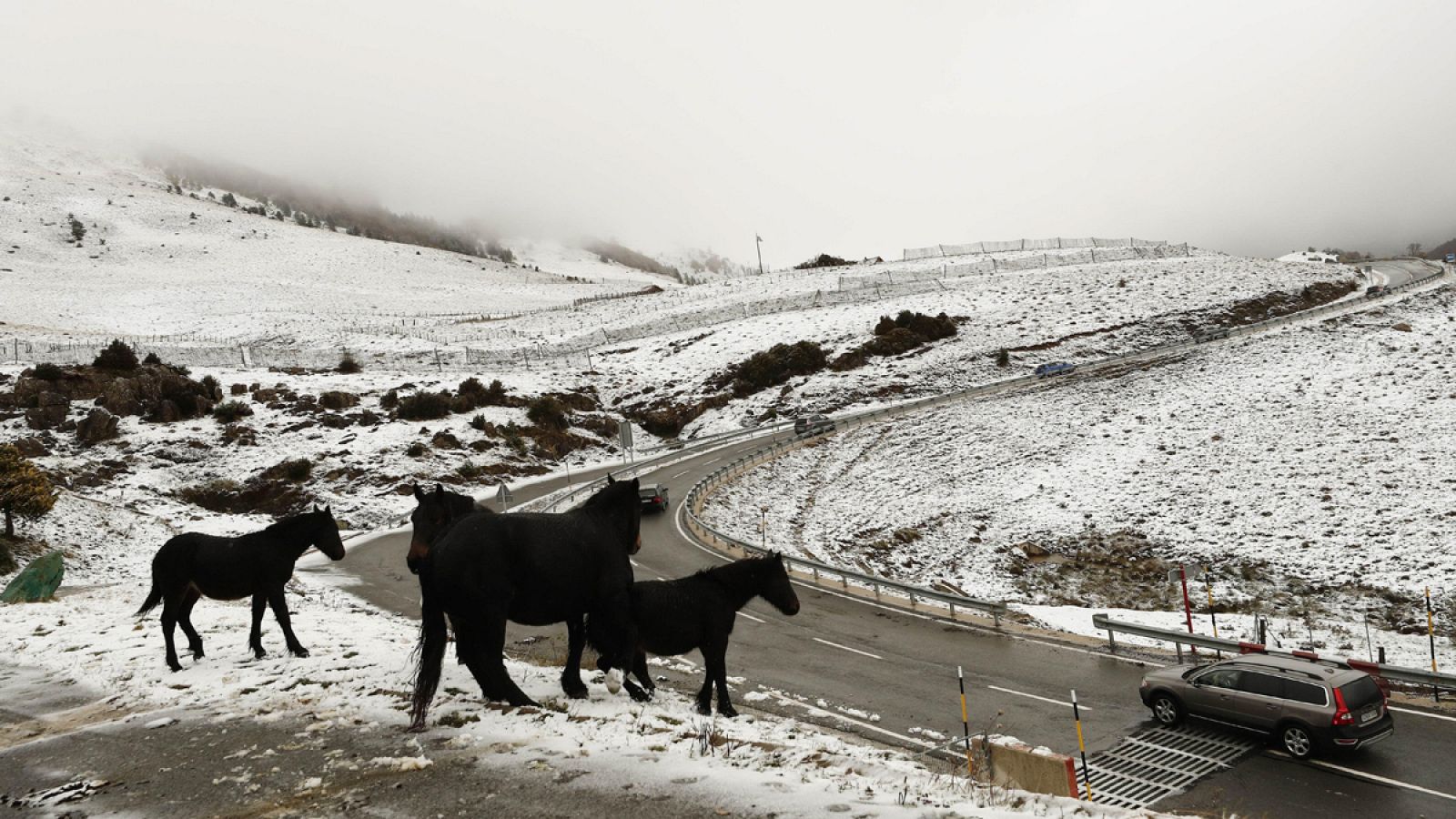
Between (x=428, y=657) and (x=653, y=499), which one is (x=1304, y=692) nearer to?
(x=428, y=657)

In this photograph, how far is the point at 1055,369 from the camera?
54094 mm

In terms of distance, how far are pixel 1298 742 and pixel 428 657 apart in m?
11.7

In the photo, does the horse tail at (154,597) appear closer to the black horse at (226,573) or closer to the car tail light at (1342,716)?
the black horse at (226,573)

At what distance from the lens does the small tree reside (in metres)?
23.9

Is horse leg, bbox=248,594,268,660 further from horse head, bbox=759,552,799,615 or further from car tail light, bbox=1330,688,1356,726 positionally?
car tail light, bbox=1330,688,1356,726

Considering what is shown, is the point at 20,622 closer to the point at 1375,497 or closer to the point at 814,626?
the point at 814,626

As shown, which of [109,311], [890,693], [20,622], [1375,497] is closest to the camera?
[890,693]

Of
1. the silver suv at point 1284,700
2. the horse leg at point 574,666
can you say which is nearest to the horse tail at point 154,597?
the horse leg at point 574,666

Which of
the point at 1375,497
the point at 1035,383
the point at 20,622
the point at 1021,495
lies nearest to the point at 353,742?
the point at 20,622

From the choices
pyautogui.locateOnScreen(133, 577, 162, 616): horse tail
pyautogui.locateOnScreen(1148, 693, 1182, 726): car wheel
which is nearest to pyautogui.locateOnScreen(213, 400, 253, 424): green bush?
pyautogui.locateOnScreen(133, 577, 162, 616): horse tail

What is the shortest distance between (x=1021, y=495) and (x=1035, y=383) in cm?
2153

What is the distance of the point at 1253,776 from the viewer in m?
10.1

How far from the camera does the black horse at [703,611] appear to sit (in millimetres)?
9227

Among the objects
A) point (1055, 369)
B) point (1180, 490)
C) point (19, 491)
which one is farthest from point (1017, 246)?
point (19, 491)
